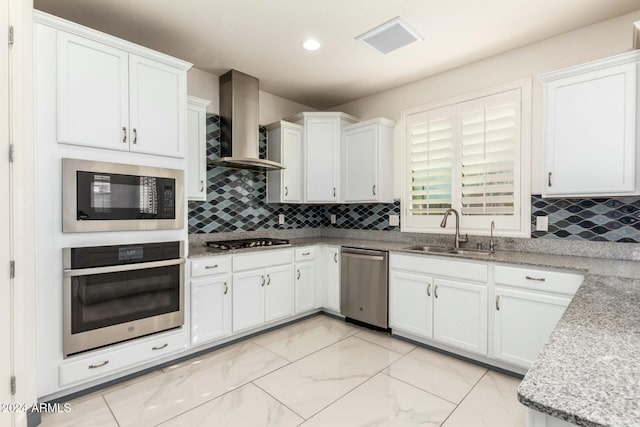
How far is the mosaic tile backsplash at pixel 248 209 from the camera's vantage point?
338 cm

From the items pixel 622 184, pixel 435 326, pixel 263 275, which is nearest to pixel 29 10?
pixel 263 275

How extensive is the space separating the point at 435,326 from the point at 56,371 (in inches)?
108

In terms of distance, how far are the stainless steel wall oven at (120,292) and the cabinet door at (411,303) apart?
74.4 inches

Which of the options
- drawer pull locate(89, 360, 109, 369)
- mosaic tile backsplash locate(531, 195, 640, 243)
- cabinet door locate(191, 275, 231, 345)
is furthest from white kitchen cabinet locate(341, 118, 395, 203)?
drawer pull locate(89, 360, 109, 369)

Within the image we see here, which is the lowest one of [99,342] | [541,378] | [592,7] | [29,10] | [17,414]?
[17,414]

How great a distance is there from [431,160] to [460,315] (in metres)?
1.61

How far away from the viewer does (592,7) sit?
2.26 metres

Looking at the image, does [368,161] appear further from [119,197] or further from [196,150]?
[119,197]

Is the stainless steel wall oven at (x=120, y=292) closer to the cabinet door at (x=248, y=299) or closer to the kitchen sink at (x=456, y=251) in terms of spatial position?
the cabinet door at (x=248, y=299)

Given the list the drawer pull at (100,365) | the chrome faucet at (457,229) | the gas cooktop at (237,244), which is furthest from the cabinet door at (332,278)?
the drawer pull at (100,365)

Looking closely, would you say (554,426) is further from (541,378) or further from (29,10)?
(29,10)

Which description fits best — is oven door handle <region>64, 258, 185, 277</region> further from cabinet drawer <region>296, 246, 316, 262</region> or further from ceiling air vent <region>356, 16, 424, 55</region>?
ceiling air vent <region>356, 16, 424, 55</region>

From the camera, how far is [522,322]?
2.32 metres

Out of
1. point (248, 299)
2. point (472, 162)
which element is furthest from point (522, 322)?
point (248, 299)
